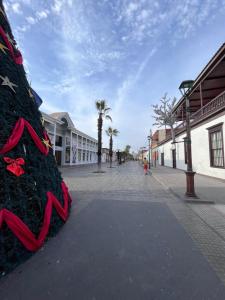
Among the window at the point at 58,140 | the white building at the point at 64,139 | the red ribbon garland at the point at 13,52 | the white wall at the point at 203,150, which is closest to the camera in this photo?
the red ribbon garland at the point at 13,52

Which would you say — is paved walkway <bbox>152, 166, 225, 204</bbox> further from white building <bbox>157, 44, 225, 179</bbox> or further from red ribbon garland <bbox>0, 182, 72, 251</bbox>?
red ribbon garland <bbox>0, 182, 72, 251</bbox>

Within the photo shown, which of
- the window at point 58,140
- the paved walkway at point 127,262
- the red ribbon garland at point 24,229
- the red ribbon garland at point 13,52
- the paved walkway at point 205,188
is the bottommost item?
the paved walkway at point 127,262

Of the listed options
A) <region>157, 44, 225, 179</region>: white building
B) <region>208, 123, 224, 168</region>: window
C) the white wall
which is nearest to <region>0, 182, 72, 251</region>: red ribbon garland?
<region>157, 44, 225, 179</region>: white building

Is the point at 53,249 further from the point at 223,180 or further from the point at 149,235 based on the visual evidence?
the point at 223,180

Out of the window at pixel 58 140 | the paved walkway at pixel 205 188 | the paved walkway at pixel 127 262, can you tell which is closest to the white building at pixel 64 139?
the window at pixel 58 140

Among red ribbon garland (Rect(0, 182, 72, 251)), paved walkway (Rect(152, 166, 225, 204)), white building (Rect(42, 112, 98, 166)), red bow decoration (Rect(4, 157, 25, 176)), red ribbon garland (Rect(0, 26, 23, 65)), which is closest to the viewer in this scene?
red ribbon garland (Rect(0, 182, 72, 251))

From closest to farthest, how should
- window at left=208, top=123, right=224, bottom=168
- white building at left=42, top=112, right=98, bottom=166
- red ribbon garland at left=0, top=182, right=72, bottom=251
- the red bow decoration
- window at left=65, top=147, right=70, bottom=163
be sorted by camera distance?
red ribbon garland at left=0, top=182, right=72, bottom=251 → the red bow decoration → window at left=208, top=123, right=224, bottom=168 → white building at left=42, top=112, right=98, bottom=166 → window at left=65, top=147, right=70, bottom=163

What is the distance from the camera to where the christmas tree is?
244cm

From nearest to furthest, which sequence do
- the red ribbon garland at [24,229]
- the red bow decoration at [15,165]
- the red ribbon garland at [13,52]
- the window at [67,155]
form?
the red ribbon garland at [24,229], the red bow decoration at [15,165], the red ribbon garland at [13,52], the window at [67,155]

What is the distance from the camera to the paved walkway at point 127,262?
1.95 metres

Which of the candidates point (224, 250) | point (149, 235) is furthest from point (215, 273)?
point (149, 235)

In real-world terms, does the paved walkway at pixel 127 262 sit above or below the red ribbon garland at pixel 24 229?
below

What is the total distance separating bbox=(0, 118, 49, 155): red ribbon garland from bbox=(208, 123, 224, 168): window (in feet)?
35.1

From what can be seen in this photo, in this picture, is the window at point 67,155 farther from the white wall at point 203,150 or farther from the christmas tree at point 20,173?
the christmas tree at point 20,173
